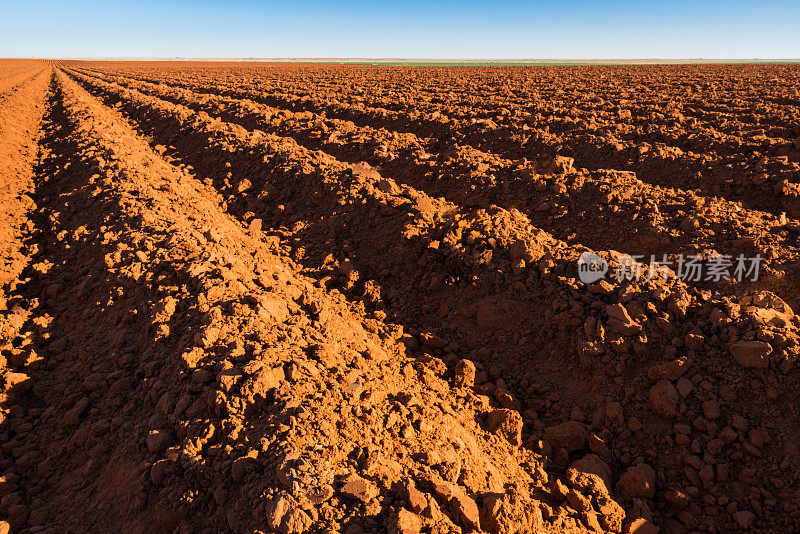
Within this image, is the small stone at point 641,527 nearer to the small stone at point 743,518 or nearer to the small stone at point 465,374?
the small stone at point 743,518

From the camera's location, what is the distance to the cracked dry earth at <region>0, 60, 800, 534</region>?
2.27 meters

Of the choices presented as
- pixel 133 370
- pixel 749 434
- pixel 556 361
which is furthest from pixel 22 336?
pixel 749 434

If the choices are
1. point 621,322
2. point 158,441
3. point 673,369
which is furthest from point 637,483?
point 158,441

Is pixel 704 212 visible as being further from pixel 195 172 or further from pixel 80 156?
pixel 80 156

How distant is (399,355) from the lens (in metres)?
3.63

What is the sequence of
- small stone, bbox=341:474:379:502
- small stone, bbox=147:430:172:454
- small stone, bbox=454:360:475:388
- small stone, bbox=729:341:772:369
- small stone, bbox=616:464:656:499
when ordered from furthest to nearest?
small stone, bbox=454:360:475:388, small stone, bbox=729:341:772:369, small stone, bbox=616:464:656:499, small stone, bbox=147:430:172:454, small stone, bbox=341:474:379:502

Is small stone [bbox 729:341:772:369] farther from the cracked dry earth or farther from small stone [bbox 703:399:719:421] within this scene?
small stone [bbox 703:399:719:421]

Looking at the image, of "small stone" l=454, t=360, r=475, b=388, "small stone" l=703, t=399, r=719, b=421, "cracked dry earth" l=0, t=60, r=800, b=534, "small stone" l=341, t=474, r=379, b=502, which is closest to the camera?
"small stone" l=341, t=474, r=379, b=502

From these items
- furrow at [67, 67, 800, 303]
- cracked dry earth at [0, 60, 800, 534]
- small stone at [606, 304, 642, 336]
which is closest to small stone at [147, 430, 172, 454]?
cracked dry earth at [0, 60, 800, 534]

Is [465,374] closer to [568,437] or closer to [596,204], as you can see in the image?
[568,437]

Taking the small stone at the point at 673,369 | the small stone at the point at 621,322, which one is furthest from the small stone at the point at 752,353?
the small stone at the point at 621,322

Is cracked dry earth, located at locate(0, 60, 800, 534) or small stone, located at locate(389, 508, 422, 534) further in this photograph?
cracked dry earth, located at locate(0, 60, 800, 534)

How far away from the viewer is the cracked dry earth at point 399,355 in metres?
2.27

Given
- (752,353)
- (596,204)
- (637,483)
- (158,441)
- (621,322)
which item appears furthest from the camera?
(596,204)
